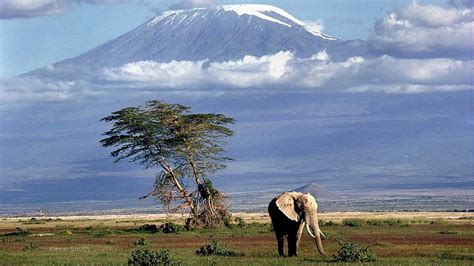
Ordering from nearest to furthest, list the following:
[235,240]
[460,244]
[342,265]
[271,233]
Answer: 1. [342,265]
2. [460,244]
3. [235,240]
4. [271,233]

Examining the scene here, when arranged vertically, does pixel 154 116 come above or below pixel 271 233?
above

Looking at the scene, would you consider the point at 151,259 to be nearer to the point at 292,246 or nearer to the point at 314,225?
the point at 292,246

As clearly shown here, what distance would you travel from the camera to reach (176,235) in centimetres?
6384

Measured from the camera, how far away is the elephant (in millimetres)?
39719

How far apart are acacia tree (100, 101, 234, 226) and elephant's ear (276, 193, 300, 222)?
106 feet

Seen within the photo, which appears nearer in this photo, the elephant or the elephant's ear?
the elephant

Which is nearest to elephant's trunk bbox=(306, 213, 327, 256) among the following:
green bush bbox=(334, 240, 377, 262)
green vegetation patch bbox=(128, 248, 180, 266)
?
green bush bbox=(334, 240, 377, 262)

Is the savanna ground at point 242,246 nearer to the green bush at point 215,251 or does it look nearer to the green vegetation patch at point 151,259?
the green bush at point 215,251

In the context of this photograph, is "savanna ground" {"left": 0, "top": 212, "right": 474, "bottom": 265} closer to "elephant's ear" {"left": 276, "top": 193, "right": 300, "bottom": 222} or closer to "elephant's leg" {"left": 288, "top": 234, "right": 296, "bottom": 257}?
"elephant's leg" {"left": 288, "top": 234, "right": 296, "bottom": 257}

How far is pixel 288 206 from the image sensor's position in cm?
4038

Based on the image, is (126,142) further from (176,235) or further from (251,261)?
(251,261)

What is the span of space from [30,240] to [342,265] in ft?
91.7

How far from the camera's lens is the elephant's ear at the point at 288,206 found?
40.1m

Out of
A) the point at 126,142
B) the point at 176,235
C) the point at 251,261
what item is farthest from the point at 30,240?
the point at 251,261
